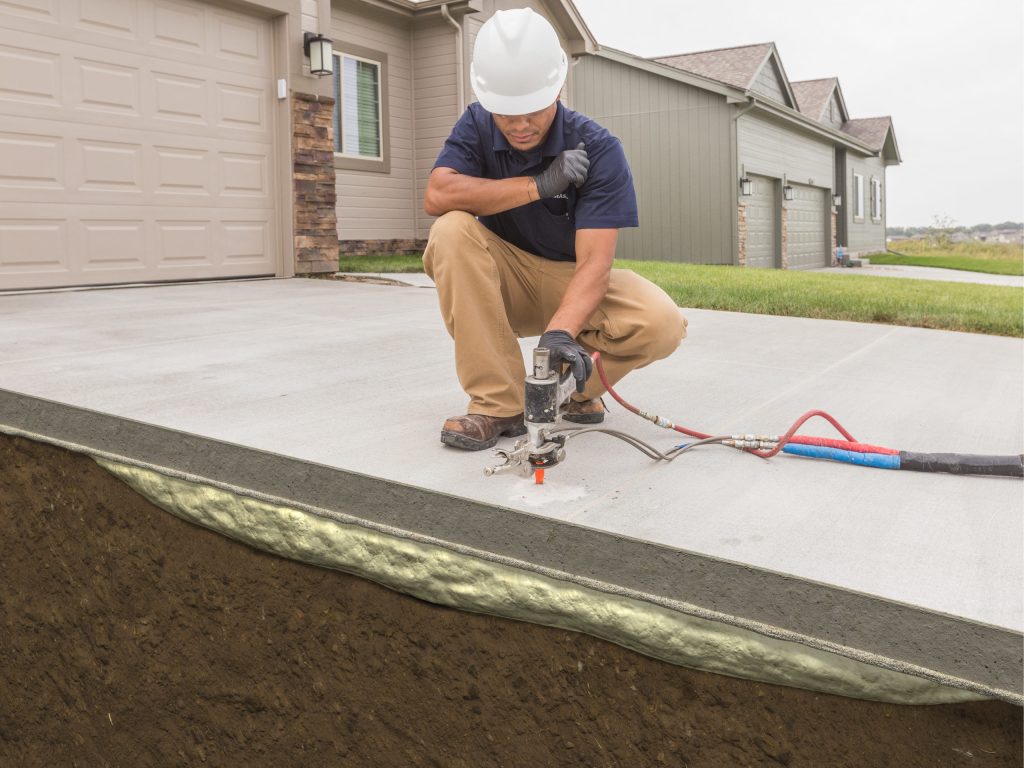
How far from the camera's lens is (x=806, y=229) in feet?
62.8

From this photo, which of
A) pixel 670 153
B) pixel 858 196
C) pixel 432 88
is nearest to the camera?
pixel 432 88

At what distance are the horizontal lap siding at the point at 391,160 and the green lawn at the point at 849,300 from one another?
1.04 metres

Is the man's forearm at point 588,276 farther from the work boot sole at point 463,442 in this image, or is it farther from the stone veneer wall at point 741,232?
the stone veneer wall at point 741,232

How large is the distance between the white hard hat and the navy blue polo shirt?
0.14 metres

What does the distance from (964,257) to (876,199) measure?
11.7 ft

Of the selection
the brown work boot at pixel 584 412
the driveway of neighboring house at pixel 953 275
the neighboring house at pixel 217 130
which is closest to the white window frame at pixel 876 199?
the driveway of neighboring house at pixel 953 275

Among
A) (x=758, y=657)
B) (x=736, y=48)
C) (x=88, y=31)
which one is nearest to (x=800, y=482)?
(x=758, y=657)

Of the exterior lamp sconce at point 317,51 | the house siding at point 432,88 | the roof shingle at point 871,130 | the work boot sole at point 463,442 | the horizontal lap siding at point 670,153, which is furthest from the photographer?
the roof shingle at point 871,130

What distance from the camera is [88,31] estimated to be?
655cm

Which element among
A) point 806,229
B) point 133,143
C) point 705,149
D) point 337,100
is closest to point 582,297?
point 133,143

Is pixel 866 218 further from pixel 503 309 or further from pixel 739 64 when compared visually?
pixel 503 309

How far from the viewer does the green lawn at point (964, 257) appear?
18.9m

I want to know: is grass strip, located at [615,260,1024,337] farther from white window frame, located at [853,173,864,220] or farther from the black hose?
white window frame, located at [853,173,864,220]

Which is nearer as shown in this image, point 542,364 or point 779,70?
point 542,364
